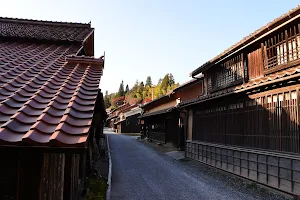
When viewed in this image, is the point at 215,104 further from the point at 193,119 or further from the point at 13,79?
the point at 13,79

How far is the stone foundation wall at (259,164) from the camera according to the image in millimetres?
8508

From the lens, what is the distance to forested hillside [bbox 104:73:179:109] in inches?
3436

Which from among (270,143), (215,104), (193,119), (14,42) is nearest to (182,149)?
(193,119)

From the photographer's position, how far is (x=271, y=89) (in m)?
9.94

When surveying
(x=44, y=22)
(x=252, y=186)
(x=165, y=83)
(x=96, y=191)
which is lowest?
(x=252, y=186)

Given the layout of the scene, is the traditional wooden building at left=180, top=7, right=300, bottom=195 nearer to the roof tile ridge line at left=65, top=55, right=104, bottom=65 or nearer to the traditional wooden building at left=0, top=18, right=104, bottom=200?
the roof tile ridge line at left=65, top=55, right=104, bottom=65

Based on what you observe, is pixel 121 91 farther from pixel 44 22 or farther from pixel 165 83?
pixel 44 22

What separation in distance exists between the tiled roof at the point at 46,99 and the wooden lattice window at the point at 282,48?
776 cm

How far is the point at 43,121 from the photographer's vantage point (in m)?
3.29

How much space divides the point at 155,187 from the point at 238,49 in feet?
25.6

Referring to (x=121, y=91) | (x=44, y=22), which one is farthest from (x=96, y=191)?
(x=121, y=91)

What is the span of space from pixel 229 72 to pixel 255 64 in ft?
7.68

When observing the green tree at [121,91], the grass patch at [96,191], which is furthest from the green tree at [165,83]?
the grass patch at [96,191]

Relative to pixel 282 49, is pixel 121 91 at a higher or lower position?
higher
